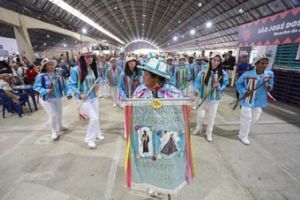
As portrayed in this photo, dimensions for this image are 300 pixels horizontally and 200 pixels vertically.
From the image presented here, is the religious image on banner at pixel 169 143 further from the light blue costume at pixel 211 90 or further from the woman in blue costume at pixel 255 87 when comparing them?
the woman in blue costume at pixel 255 87

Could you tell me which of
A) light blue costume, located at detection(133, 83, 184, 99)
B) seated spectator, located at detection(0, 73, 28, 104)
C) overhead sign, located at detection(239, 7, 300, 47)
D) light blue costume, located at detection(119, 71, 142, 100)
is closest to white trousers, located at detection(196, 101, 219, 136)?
light blue costume, located at detection(119, 71, 142, 100)

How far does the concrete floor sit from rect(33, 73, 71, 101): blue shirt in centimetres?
102

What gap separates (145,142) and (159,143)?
119 millimetres

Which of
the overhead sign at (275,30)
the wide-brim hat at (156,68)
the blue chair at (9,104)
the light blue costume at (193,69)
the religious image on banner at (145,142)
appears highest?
the overhead sign at (275,30)

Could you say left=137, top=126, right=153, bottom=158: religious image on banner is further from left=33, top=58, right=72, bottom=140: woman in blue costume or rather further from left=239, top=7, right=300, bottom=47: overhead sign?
left=239, top=7, right=300, bottom=47: overhead sign

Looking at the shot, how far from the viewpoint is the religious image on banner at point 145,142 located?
1.48m

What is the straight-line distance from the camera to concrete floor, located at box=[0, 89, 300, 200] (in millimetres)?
2361

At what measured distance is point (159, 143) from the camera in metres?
1.48

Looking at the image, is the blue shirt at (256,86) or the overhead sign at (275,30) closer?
the blue shirt at (256,86)

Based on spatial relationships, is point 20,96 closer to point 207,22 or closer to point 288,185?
point 288,185

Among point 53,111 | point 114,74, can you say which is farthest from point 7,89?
point 114,74

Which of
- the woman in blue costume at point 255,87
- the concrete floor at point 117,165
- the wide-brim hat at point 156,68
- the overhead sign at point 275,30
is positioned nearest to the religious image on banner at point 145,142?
the wide-brim hat at point 156,68

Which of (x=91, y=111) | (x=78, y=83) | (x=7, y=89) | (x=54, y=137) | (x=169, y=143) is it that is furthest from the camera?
(x=7, y=89)

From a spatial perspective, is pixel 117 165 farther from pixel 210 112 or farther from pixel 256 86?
pixel 256 86
